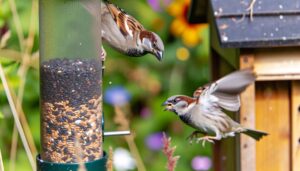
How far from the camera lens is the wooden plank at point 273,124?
318 cm

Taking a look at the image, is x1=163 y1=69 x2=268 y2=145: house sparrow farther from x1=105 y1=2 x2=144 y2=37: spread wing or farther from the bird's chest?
x1=105 y1=2 x2=144 y2=37: spread wing

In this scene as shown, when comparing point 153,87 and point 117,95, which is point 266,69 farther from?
point 153,87

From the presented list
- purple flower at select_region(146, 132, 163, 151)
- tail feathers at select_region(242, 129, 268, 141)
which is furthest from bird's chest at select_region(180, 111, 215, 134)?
purple flower at select_region(146, 132, 163, 151)

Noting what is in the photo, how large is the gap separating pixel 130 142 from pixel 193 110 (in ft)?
2.46

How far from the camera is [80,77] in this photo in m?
2.71

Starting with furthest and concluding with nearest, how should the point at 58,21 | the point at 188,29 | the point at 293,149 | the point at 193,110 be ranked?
the point at 188,29 → the point at 293,149 → the point at 193,110 → the point at 58,21

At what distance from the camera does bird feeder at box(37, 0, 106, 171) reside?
2.69m

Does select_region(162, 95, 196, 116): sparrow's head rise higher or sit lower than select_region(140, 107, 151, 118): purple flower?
higher

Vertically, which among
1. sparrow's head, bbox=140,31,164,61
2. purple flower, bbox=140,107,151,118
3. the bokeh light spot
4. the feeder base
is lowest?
purple flower, bbox=140,107,151,118

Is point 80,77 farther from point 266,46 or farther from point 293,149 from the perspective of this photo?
point 293,149

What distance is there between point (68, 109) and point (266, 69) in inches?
29.3

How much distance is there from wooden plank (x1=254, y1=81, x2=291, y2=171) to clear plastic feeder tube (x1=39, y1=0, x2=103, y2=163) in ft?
2.33

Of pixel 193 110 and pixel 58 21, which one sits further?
pixel 193 110

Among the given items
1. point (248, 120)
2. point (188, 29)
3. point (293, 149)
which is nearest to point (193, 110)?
point (248, 120)
